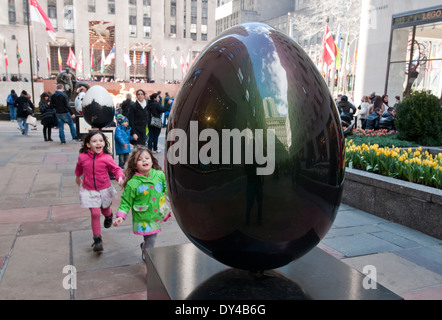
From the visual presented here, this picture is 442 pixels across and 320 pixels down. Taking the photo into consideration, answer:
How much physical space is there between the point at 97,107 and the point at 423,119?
7816mm

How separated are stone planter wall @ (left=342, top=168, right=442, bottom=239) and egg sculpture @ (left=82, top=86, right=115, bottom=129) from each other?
5.06 meters

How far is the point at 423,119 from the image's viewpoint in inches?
371

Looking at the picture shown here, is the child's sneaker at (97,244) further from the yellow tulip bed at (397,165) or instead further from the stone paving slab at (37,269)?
the yellow tulip bed at (397,165)

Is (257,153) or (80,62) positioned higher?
(80,62)

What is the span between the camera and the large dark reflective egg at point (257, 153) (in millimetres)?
1798

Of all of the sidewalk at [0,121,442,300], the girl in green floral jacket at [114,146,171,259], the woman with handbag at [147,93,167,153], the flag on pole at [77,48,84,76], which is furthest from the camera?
the flag on pole at [77,48,84,76]

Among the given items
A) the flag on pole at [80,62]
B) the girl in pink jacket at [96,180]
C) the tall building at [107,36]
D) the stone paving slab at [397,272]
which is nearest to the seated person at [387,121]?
the stone paving slab at [397,272]

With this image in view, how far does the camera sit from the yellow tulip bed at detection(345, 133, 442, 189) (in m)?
5.52

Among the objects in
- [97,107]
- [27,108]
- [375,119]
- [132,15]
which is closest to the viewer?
[97,107]

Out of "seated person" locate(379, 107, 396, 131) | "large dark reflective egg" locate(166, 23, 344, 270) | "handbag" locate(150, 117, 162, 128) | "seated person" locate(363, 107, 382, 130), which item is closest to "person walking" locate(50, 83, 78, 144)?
"handbag" locate(150, 117, 162, 128)

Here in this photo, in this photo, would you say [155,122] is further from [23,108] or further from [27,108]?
[23,108]

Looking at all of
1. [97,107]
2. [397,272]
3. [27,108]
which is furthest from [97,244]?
[27,108]

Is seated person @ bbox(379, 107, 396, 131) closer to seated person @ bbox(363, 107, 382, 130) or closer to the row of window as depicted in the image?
seated person @ bbox(363, 107, 382, 130)

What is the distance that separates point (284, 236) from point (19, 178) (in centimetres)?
766
